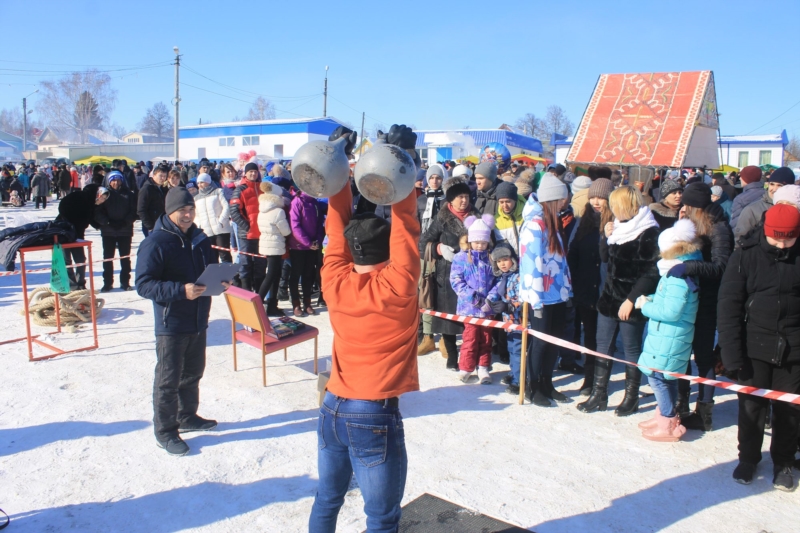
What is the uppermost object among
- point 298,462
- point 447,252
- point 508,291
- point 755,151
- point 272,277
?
point 755,151

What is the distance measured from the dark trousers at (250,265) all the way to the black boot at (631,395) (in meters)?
5.68

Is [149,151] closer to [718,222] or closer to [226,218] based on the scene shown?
[226,218]

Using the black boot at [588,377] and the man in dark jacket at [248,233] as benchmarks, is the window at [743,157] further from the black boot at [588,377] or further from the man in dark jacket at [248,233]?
the black boot at [588,377]

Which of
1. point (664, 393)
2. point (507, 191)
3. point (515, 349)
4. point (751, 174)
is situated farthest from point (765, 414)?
point (751, 174)

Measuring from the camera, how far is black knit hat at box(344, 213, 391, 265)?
240cm

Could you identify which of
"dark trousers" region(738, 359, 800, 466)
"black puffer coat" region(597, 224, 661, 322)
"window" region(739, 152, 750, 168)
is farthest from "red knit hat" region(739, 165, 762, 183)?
"window" region(739, 152, 750, 168)

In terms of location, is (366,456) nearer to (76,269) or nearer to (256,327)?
(256,327)

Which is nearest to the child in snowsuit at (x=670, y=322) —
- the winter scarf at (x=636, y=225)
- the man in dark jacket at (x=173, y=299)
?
the winter scarf at (x=636, y=225)

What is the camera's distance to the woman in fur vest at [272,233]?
7.91 meters

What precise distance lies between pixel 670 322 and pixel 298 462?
3.13 metres

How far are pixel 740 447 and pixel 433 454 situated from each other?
7.33ft

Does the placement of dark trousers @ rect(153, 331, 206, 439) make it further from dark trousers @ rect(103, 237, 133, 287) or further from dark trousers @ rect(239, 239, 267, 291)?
dark trousers @ rect(103, 237, 133, 287)

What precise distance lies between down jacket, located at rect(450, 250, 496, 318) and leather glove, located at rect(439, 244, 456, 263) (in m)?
0.32

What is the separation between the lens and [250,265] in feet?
28.3
